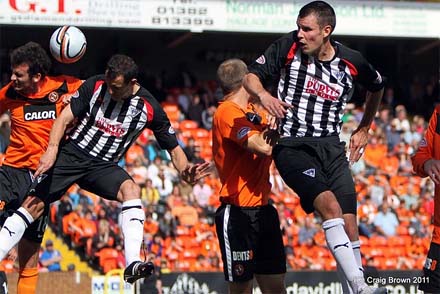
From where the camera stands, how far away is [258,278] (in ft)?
26.7

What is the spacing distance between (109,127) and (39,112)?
912mm

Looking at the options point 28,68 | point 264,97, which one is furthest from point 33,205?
point 264,97

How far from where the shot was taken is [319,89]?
7590 millimetres

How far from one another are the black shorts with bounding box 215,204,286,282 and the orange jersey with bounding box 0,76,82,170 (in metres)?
2.02

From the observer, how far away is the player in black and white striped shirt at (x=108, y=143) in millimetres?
8062

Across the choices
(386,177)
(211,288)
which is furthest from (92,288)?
(386,177)

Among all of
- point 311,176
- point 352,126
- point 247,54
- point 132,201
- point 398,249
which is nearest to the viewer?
point 311,176

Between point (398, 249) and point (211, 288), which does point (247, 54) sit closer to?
point (398, 249)

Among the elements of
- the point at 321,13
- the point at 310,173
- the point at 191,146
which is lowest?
the point at 310,173

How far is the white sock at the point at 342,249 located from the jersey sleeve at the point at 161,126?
207 cm

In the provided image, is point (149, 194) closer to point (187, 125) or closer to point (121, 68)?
point (187, 125)

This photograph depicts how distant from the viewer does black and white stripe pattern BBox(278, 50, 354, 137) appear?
7582 mm

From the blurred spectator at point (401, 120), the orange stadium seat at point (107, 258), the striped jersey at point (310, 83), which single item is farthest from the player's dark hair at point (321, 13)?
the blurred spectator at point (401, 120)

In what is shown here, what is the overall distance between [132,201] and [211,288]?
4903mm
